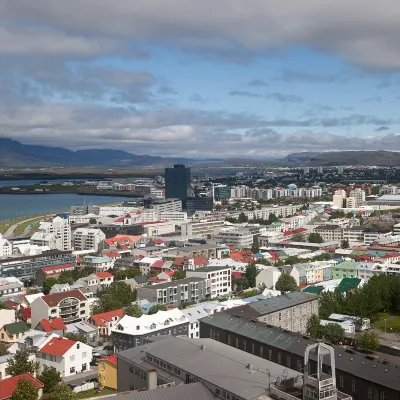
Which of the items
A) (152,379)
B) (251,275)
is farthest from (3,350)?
(251,275)

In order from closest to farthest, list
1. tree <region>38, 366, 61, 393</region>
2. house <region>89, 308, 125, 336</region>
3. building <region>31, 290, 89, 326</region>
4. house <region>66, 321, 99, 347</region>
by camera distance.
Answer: tree <region>38, 366, 61, 393</region>, house <region>66, 321, 99, 347</region>, house <region>89, 308, 125, 336</region>, building <region>31, 290, 89, 326</region>

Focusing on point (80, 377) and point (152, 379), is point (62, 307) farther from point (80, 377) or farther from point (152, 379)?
point (152, 379)

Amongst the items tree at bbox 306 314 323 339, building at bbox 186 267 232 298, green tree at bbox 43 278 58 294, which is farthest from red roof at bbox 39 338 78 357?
building at bbox 186 267 232 298

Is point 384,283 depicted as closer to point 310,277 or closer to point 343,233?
point 310,277

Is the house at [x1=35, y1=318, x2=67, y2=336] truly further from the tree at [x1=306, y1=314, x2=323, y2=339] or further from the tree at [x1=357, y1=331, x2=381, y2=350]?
the tree at [x1=357, y1=331, x2=381, y2=350]

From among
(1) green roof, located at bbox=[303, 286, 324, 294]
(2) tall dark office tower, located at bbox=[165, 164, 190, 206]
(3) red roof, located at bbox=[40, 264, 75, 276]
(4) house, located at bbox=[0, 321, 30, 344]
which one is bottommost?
(4) house, located at bbox=[0, 321, 30, 344]

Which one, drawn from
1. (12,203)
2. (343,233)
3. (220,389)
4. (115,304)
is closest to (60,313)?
(115,304)

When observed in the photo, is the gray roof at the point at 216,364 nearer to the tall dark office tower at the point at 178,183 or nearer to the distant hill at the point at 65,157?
the tall dark office tower at the point at 178,183
